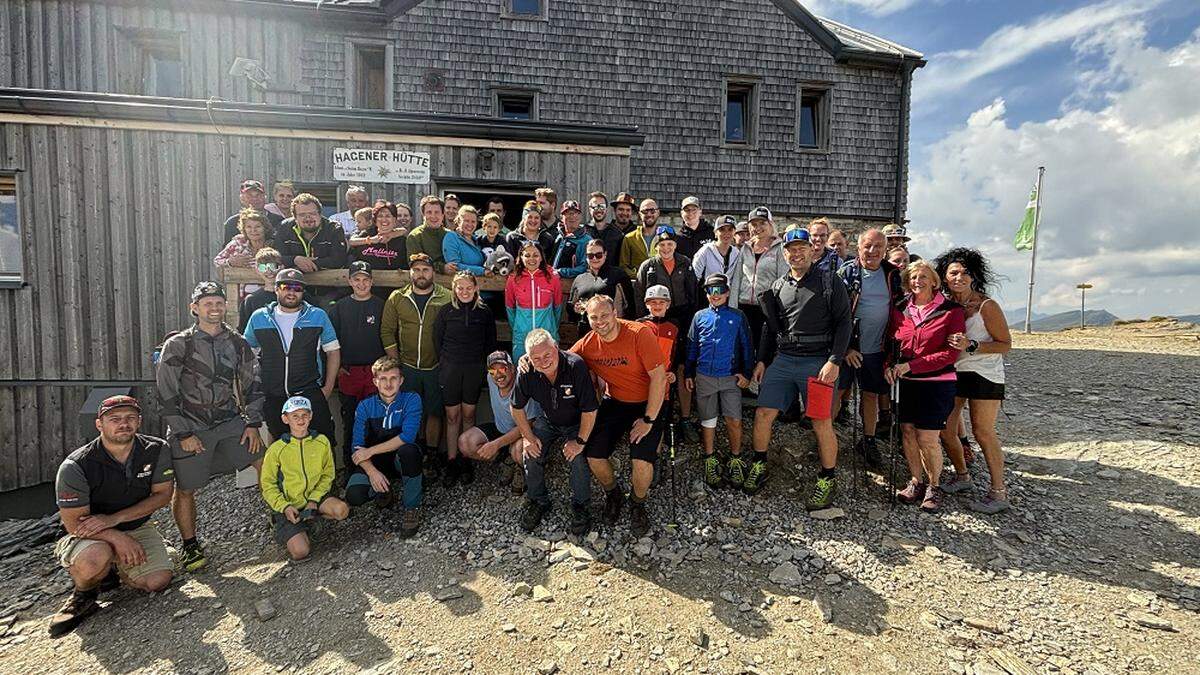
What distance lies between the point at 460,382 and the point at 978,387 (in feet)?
15.3

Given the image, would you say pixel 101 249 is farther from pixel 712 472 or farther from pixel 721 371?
pixel 712 472

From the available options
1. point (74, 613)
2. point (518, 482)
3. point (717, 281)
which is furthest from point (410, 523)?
point (717, 281)

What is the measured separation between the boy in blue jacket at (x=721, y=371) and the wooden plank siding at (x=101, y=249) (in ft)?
20.9

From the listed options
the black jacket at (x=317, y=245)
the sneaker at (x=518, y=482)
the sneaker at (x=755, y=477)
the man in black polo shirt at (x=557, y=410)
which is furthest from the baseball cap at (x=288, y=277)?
the sneaker at (x=755, y=477)

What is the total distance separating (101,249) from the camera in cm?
744

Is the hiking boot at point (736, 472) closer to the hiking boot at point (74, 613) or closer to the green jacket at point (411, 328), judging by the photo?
the green jacket at point (411, 328)

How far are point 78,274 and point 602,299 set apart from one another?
812cm

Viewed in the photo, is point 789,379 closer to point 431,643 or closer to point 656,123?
point 431,643

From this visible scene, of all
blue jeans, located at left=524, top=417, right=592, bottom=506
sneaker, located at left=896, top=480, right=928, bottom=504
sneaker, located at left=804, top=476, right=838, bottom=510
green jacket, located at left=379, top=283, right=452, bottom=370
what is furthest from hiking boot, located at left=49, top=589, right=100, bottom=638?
sneaker, located at left=896, top=480, right=928, bottom=504

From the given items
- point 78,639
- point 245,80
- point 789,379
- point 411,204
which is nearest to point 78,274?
point 411,204

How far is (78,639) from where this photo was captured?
3.67 meters

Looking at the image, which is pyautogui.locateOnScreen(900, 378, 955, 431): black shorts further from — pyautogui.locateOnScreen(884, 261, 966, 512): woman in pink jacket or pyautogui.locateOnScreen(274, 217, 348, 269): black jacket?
pyautogui.locateOnScreen(274, 217, 348, 269): black jacket

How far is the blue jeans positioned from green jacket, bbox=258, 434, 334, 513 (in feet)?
6.07

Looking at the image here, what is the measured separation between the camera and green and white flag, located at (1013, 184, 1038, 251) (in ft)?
64.8
